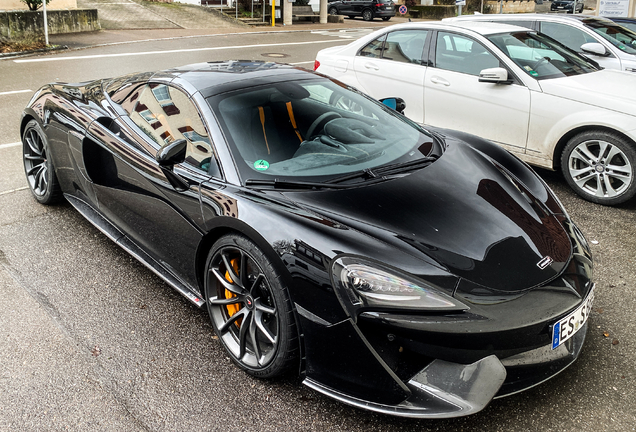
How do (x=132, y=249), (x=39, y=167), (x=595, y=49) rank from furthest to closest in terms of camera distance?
1. (x=595, y=49)
2. (x=39, y=167)
3. (x=132, y=249)

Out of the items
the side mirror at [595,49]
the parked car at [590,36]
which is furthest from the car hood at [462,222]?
the side mirror at [595,49]

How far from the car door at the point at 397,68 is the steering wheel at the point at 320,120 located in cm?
296

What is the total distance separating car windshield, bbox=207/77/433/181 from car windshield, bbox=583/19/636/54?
5675 millimetres

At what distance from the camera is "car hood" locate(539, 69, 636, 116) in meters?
4.97

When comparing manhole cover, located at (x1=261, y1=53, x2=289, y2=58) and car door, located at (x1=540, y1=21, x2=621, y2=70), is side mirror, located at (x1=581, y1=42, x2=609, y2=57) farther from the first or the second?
manhole cover, located at (x1=261, y1=53, x2=289, y2=58)

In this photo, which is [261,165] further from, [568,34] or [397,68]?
[568,34]

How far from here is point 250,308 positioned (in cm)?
281

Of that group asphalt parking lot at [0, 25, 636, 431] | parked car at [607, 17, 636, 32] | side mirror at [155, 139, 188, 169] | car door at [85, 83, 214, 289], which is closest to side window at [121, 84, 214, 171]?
car door at [85, 83, 214, 289]

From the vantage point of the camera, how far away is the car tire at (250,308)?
2.59 m

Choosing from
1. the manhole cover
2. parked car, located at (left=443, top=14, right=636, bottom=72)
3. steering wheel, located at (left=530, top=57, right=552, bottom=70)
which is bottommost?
the manhole cover

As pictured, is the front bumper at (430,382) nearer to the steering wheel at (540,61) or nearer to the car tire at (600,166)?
the car tire at (600,166)

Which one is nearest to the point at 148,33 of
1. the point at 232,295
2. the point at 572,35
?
the point at 572,35

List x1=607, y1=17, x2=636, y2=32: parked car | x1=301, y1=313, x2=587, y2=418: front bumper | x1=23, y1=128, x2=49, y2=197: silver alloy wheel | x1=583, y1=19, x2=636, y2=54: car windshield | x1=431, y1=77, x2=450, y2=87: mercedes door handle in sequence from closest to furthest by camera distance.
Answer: x1=301, y1=313, x2=587, y2=418: front bumper, x1=23, y1=128, x2=49, y2=197: silver alloy wheel, x1=431, y1=77, x2=450, y2=87: mercedes door handle, x1=583, y1=19, x2=636, y2=54: car windshield, x1=607, y1=17, x2=636, y2=32: parked car

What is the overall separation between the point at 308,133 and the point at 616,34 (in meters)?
6.91
